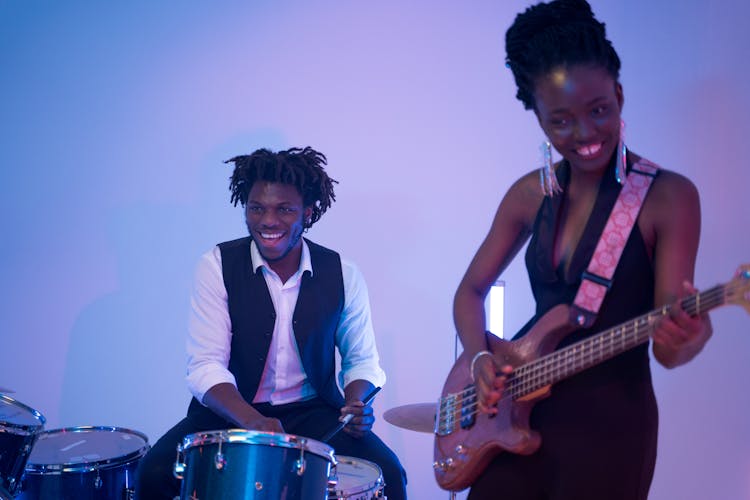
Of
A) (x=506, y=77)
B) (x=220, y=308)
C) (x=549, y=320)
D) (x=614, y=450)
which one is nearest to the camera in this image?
(x=614, y=450)

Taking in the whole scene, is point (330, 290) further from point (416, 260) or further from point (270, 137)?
point (270, 137)

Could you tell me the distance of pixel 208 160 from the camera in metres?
4.16

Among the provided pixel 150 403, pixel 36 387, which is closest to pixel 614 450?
pixel 150 403

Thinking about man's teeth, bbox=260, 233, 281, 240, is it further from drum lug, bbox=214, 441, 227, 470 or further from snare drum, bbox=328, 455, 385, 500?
drum lug, bbox=214, 441, 227, 470

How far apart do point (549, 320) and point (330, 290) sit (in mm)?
1777

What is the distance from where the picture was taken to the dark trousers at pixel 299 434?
3.08m

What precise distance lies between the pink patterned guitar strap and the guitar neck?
0.06m

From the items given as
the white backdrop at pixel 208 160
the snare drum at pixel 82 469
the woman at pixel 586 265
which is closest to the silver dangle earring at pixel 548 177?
the woman at pixel 586 265

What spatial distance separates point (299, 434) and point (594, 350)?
5.94 feet

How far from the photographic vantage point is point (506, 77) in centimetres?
398

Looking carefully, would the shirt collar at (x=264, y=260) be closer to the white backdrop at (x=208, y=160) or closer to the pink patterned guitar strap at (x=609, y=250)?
the white backdrop at (x=208, y=160)

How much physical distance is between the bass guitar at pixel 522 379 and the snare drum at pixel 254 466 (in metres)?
0.57

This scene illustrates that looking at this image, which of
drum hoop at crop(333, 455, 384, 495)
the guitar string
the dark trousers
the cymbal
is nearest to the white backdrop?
the cymbal

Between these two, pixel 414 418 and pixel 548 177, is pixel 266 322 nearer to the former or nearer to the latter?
pixel 414 418
